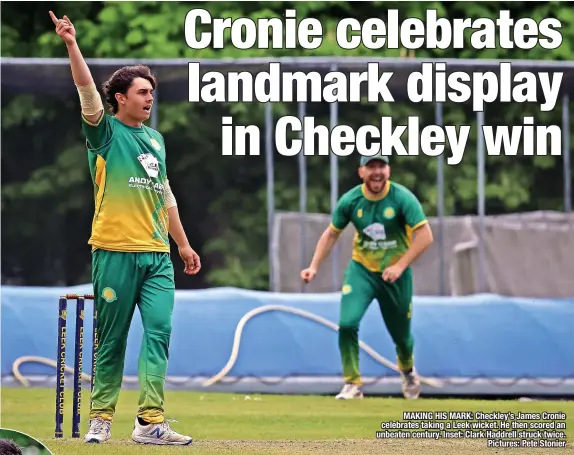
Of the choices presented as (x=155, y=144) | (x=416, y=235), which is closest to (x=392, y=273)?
(x=416, y=235)

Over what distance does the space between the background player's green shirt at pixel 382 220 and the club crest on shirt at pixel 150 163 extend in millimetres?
2657

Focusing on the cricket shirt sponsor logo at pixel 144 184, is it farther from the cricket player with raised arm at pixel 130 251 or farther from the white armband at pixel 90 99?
the white armband at pixel 90 99

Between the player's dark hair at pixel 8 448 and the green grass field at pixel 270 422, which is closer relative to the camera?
the player's dark hair at pixel 8 448

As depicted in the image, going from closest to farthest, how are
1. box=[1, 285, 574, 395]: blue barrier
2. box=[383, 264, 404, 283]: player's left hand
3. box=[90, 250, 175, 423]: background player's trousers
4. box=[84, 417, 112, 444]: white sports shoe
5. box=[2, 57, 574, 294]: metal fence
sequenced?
box=[90, 250, 175, 423]: background player's trousers → box=[84, 417, 112, 444]: white sports shoe → box=[2, 57, 574, 294]: metal fence → box=[383, 264, 404, 283]: player's left hand → box=[1, 285, 574, 395]: blue barrier

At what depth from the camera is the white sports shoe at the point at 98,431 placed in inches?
270

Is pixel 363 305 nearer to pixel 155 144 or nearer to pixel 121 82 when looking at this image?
pixel 155 144

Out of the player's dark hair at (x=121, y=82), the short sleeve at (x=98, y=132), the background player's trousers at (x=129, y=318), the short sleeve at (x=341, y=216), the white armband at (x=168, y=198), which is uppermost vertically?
the player's dark hair at (x=121, y=82)

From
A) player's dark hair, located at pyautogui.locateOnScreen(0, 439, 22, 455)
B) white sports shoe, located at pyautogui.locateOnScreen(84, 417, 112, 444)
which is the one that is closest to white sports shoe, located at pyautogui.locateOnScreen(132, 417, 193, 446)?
white sports shoe, located at pyautogui.locateOnScreen(84, 417, 112, 444)

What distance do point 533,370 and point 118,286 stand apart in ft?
12.9

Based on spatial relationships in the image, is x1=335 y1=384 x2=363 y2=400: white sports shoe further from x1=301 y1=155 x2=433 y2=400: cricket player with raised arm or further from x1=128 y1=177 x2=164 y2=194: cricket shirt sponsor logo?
x1=128 y1=177 x2=164 y2=194: cricket shirt sponsor logo

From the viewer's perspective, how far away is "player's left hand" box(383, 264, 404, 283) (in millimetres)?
9039

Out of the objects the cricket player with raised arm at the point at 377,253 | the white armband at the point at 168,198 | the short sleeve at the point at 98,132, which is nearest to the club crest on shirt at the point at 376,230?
the cricket player with raised arm at the point at 377,253

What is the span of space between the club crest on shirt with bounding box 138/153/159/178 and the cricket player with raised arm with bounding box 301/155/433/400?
2405 millimetres

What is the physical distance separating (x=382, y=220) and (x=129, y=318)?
9.36 ft
